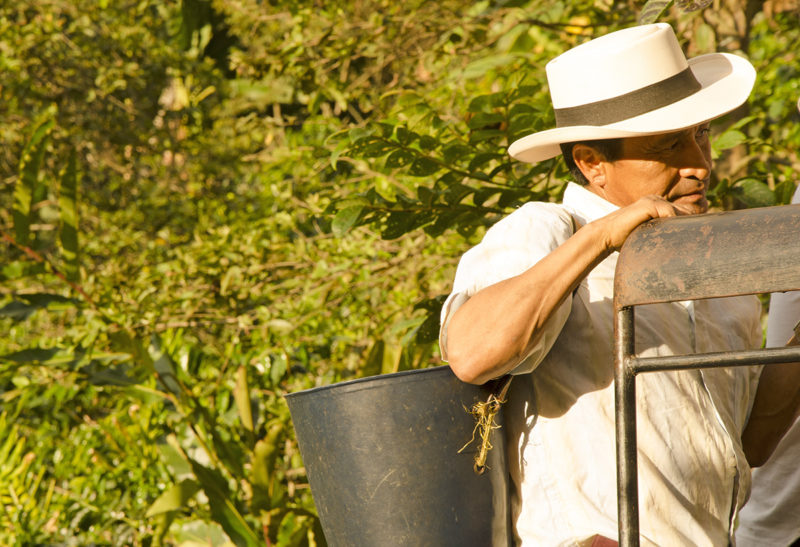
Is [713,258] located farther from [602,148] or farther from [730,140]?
[730,140]

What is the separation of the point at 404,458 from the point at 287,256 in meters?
2.66

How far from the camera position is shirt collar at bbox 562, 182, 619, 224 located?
1.74 meters

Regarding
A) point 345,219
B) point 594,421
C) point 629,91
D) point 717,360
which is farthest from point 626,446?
point 345,219

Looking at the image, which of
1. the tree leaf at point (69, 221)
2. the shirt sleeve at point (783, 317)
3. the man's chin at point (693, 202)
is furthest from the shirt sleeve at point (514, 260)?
the tree leaf at point (69, 221)

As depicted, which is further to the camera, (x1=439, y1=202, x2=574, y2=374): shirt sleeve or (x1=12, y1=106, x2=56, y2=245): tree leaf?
(x1=12, y1=106, x2=56, y2=245): tree leaf

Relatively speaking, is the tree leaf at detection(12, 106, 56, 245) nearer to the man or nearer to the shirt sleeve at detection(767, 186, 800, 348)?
the man

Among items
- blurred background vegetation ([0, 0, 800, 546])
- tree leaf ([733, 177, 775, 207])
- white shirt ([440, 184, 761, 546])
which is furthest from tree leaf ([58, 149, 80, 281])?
tree leaf ([733, 177, 775, 207])

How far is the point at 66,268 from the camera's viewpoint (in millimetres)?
2982

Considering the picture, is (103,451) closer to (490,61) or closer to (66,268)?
(66,268)

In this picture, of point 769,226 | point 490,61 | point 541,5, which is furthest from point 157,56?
point 769,226

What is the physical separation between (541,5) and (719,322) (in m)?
2.38

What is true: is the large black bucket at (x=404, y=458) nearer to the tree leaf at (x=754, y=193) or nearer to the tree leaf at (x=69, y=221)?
the tree leaf at (x=754, y=193)

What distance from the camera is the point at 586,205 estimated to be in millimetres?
1759

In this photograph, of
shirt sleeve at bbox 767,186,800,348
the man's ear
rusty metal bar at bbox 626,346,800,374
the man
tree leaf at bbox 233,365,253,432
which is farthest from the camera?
tree leaf at bbox 233,365,253,432
